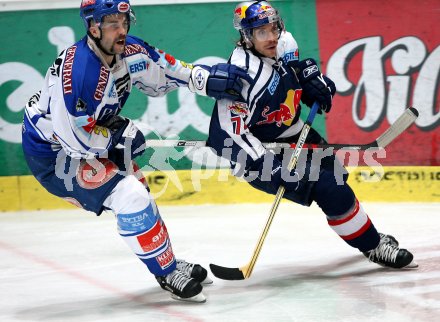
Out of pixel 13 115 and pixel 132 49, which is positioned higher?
pixel 132 49

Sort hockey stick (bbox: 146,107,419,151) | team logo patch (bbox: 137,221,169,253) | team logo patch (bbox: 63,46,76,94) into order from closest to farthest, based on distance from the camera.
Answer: team logo patch (bbox: 63,46,76,94), team logo patch (bbox: 137,221,169,253), hockey stick (bbox: 146,107,419,151)

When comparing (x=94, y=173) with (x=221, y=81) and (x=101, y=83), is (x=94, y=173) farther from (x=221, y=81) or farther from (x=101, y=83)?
(x=221, y=81)

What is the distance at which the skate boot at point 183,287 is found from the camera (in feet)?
10.7

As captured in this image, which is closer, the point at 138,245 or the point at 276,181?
the point at 138,245

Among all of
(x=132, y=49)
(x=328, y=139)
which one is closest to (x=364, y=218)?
(x=132, y=49)

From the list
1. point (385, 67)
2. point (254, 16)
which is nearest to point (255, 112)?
point (254, 16)

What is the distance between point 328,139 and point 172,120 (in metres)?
0.94

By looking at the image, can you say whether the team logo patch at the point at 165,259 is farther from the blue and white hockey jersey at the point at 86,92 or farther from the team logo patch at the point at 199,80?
the team logo patch at the point at 199,80

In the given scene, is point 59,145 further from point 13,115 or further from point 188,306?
point 13,115

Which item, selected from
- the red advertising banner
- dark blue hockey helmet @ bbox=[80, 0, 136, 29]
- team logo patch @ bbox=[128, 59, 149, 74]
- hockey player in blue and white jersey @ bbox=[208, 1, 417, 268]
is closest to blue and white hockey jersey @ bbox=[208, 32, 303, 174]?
hockey player in blue and white jersey @ bbox=[208, 1, 417, 268]

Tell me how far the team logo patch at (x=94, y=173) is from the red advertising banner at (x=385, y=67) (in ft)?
7.19

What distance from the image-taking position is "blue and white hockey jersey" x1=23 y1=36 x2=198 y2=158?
3109mm

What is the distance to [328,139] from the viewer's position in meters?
5.20

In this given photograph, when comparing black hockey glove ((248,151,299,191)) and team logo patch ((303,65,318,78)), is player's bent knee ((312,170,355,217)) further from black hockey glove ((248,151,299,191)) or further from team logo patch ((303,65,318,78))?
team logo patch ((303,65,318,78))
